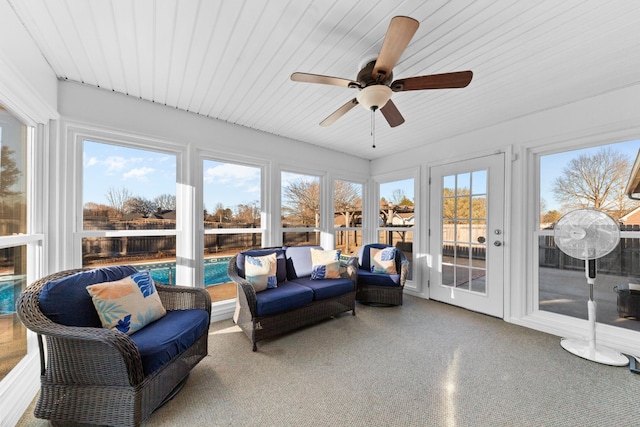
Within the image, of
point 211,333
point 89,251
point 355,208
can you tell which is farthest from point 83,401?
point 355,208

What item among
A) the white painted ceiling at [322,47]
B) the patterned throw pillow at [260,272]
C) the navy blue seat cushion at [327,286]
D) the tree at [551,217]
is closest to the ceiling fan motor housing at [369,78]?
the white painted ceiling at [322,47]

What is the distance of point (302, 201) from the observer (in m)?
4.05

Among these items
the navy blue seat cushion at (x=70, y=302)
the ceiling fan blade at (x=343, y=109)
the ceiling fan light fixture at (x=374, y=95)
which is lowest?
the navy blue seat cushion at (x=70, y=302)

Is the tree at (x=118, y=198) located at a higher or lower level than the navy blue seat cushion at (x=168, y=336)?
higher

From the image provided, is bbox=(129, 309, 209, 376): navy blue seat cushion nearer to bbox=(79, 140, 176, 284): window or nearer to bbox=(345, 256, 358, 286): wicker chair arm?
bbox=(79, 140, 176, 284): window

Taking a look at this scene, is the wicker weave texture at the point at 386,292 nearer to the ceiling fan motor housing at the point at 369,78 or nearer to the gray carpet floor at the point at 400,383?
the gray carpet floor at the point at 400,383

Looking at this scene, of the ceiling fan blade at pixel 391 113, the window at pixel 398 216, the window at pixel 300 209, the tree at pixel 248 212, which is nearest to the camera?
the ceiling fan blade at pixel 391 113

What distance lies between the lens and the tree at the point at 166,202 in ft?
9.24

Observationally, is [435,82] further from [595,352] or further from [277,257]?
[595,352]

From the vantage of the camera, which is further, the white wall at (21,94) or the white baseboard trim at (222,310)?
the white baseboard trim at (222,310)

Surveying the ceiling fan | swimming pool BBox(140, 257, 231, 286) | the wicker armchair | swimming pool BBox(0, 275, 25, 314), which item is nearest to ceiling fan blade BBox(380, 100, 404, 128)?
the ceiling fan

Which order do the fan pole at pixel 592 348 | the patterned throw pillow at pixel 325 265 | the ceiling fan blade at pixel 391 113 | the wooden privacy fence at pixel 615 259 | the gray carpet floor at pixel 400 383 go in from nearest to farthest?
the gray carpet floor at pixel 400 383
the ceiling fan blade at pixel 391 113
the fan pole at pixel 592 348
the wooden privacy fence at pixel 615 259
the patterned throw pillow at pixel 325 265

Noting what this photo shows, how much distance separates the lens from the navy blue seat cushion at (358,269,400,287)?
3.44 meters

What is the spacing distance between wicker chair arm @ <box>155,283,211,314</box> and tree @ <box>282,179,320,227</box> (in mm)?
1889
